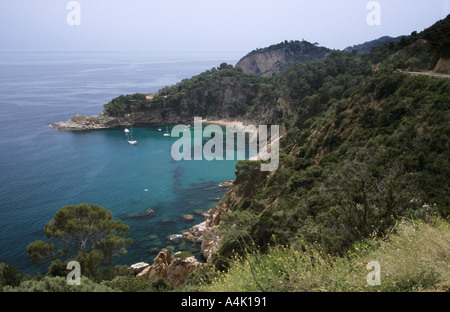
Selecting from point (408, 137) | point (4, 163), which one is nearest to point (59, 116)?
point (4, 163)

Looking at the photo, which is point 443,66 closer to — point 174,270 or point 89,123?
point 174,270

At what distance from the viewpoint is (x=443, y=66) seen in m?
21.5

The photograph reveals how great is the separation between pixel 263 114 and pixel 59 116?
5023 cm

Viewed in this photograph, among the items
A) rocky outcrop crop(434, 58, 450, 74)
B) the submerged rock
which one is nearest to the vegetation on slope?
rocky outcrop crop(434, 58, 450, 74)

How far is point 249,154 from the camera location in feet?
159

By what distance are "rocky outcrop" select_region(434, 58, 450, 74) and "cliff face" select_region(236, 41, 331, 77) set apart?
96.6 m

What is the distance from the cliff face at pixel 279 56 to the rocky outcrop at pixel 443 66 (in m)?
96.6

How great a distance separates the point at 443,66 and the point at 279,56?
336ft

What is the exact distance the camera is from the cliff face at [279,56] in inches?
4601

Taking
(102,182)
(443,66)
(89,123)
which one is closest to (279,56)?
(89,123)

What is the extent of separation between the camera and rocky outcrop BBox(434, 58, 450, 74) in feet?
69.0

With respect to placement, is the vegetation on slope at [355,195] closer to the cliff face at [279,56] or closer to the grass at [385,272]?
the grass at [385,272]

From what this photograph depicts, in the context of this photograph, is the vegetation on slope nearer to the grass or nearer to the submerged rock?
the grass
